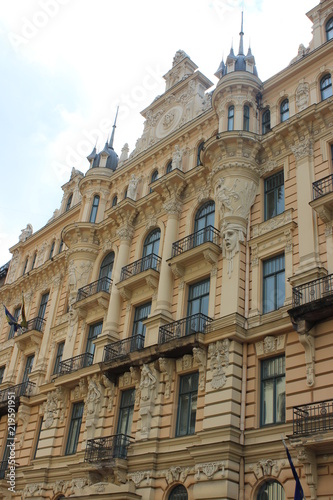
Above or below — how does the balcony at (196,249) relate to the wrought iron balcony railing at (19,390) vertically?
above

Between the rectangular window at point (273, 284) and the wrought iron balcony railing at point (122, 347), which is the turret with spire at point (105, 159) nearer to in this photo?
the wrought iron balcony railing at point (122, 347)

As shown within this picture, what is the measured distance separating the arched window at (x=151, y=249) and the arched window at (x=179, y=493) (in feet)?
35.0

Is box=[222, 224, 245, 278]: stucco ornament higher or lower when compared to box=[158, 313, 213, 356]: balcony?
higher

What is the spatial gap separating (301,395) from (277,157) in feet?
37.0

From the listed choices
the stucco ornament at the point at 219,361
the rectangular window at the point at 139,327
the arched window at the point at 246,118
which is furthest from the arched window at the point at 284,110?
the stucco ornament at the point at 219,361

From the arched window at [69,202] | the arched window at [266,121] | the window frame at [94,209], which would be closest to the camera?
the arched window at [266,121]

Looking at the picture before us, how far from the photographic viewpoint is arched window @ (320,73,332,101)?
2546cm

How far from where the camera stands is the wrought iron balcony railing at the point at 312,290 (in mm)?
20281

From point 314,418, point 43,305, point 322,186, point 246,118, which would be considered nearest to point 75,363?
point 43,305

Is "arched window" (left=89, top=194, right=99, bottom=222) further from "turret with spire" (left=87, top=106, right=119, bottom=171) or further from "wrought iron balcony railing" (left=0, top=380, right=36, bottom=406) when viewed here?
"wrought iron balcony railing" (left=0, top=380, right=36, bottom=406)

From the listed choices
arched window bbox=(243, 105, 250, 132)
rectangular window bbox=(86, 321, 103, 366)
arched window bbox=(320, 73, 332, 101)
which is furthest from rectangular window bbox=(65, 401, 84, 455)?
arched window bbox=(320, 73, 332, 101)

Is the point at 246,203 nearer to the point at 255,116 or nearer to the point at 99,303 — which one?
the point at 255,116

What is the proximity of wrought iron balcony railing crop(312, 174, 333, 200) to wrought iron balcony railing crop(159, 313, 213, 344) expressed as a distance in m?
6.78

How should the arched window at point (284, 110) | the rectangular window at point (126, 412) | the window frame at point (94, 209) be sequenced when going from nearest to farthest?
the rectangular window at point (126, 412)
the arched window at point (284, 110)
the window frame at point (94, 209)
